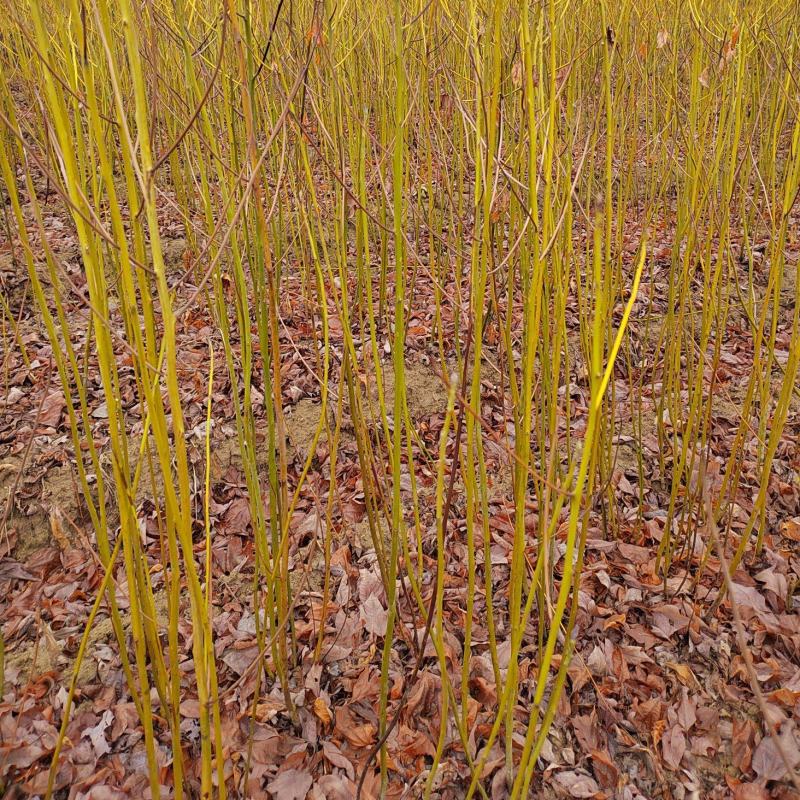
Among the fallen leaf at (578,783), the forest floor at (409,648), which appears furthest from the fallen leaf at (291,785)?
the fallen leaf at (578,783)

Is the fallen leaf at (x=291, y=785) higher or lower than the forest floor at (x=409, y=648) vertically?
lower

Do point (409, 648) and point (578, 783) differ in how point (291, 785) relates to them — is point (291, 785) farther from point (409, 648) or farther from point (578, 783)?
point (578, 783)

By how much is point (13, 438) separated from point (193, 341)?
674mm

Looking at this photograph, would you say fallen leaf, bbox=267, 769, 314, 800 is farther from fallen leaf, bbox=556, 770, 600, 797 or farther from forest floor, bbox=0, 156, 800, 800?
fallen leaf, bbox=556, 770, 600, 797

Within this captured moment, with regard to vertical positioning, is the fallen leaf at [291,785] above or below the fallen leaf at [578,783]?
above

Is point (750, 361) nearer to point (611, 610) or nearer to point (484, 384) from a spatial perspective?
point (484, 384)

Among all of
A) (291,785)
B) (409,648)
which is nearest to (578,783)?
(409,648)

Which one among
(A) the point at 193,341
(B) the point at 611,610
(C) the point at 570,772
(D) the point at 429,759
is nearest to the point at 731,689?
(B) the point at 611,610

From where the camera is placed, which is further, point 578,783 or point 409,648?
point 409,648

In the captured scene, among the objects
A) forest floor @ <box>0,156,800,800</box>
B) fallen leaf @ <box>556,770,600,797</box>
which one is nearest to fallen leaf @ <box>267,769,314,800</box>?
forest floor @ <box>0,156,800,800</box>

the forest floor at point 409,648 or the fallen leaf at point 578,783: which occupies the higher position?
the forest floor at point 409,648

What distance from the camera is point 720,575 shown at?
146 cm

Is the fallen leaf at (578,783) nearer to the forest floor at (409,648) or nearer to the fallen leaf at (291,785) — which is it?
the forest floor at (409,648)

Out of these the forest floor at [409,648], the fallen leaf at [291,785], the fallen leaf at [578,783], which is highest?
the forest floor at [409,648]
